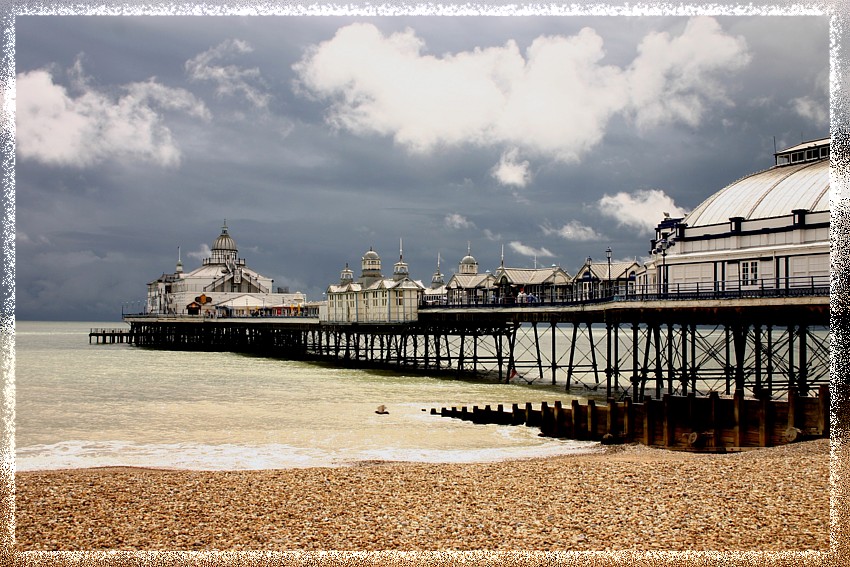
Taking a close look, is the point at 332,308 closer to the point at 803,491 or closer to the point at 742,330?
the point at 742,330

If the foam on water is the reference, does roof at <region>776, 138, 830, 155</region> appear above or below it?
above

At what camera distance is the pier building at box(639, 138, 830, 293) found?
33.4 m

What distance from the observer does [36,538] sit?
9898 mm

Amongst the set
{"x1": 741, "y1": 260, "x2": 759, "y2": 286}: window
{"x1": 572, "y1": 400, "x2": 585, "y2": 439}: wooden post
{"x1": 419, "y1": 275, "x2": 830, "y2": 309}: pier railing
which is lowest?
{"x1": 572, "y1": 400, "x2": 585, "y2": 439}: wooden post

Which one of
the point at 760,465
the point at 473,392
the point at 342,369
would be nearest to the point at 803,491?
the point at 760,465

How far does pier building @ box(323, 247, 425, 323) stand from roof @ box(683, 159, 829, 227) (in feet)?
73.0

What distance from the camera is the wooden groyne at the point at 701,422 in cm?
1989

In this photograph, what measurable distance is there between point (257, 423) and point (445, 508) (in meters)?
18.1

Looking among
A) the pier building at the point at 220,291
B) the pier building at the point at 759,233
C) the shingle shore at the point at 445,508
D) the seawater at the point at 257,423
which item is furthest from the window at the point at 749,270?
the pier building at the point at 220,291

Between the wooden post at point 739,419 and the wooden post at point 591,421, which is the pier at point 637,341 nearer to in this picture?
the wooden post at point 739,419

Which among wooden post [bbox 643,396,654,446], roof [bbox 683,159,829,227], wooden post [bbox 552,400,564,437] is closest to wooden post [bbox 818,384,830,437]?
wooden post [bbox 643,396,654,446]

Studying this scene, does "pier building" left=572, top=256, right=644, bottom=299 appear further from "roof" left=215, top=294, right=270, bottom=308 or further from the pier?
"roof" left=215, top=294, right=270, bottom=308

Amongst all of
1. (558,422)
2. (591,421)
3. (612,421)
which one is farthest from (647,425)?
(558,422)

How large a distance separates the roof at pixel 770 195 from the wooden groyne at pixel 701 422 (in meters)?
16.7
